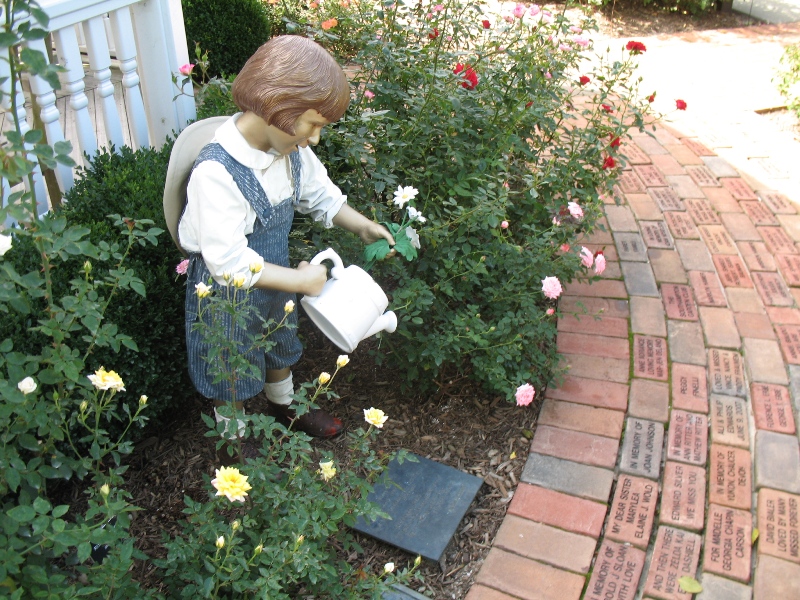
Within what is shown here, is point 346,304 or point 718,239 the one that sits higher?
point 346,304

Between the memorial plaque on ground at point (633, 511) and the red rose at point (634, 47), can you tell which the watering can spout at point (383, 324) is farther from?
the red rose at point (634, 47)

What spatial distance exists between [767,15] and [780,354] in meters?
5.61


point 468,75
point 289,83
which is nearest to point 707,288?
point 468,75

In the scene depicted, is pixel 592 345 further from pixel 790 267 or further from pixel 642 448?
pixel 790 267

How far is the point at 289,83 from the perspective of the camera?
187 centimetres

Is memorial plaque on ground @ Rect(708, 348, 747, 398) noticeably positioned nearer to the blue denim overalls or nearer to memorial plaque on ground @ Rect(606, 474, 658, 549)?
memorial plaque on ground @ Rect(606, 474, 658, 549)

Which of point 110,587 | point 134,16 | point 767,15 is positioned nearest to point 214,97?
point 134,16

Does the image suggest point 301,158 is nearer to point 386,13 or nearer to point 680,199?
point 386,13

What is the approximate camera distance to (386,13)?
→ 10.1 ft

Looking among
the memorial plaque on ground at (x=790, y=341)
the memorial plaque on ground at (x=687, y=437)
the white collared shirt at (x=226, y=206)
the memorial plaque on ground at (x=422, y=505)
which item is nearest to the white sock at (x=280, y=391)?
the memorial plaque on ground at (x=422, y=505)

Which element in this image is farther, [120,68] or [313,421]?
[120,68]

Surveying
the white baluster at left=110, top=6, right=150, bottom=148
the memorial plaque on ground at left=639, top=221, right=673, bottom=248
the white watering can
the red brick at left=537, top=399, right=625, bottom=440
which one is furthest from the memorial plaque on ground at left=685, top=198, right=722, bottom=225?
the white baluster at left=110, top=6, right=150, bottom=148

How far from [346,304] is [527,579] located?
3.10ft

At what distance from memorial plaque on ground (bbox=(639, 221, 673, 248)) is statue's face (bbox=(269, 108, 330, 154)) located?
219cm
